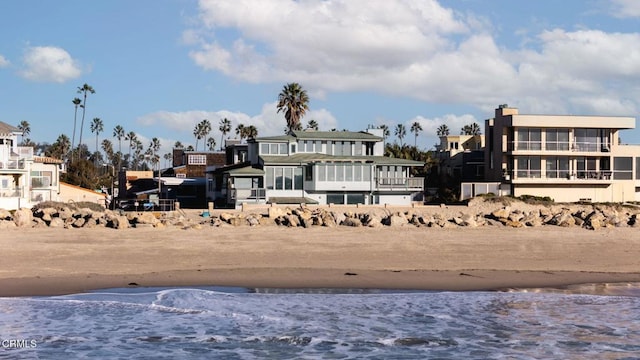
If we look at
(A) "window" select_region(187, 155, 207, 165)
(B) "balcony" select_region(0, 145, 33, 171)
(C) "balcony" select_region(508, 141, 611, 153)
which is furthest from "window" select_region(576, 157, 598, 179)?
(B) "balcony" select_region(0, 145, 33, 171)

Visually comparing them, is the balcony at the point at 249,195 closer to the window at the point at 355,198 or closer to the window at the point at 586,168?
the window at the point at 355,198

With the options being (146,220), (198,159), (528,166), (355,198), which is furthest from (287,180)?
(198,159)

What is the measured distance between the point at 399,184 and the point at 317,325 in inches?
1458

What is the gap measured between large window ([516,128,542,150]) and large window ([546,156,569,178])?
61.5 inches

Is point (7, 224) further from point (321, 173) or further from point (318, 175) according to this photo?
point (321, 173)

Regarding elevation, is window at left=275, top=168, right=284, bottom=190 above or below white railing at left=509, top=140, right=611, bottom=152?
below

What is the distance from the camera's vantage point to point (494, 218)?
37.6 m

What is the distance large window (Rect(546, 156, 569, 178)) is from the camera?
5769cm

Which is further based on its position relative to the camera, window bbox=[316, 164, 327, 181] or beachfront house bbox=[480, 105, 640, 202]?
beachfront house bbox=[480, 105, 640, 202]

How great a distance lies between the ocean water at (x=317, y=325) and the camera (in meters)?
15.8

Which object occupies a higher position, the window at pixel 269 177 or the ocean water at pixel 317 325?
the window at pixel 269 177

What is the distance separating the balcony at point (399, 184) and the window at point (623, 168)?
17645 millimetres

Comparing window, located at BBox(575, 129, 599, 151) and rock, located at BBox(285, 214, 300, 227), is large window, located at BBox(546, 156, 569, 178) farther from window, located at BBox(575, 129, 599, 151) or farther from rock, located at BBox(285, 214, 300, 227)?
rock, located at BBox(285, 214, 300, 227)

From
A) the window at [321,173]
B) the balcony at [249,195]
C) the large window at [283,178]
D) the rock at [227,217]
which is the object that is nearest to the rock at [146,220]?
the rock at [227,217]
